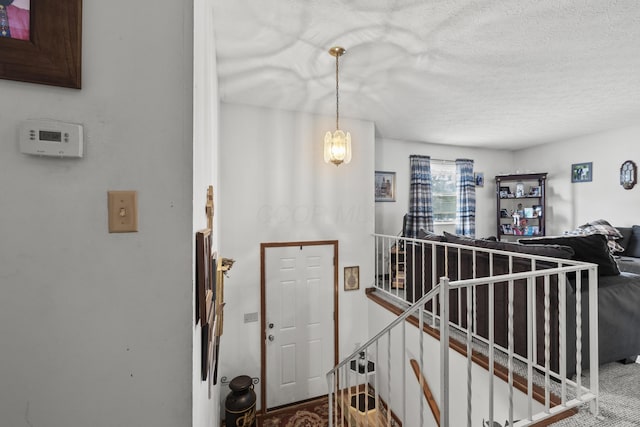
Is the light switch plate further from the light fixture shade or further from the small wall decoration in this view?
the small wall decoration

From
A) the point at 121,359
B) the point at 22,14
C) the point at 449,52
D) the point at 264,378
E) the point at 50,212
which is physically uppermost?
the point at 449,52

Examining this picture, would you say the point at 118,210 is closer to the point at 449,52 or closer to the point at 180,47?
the point at 180,47

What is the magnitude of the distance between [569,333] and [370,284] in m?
2.16

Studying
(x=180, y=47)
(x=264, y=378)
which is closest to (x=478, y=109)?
(x=180, y=47)

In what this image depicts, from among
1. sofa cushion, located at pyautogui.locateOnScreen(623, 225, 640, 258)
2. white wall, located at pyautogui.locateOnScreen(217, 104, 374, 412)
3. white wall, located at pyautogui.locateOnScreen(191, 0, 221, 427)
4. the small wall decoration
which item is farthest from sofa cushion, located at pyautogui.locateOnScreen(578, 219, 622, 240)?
white wall, located at pyautogui.locateOnScreen(191, 0, 221, 427)

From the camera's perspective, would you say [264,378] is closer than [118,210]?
No

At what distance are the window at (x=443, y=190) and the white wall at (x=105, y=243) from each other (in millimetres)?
4926

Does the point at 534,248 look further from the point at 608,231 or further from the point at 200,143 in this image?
the point at 608,231

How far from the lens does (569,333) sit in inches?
70.6

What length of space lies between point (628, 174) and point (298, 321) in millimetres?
5253

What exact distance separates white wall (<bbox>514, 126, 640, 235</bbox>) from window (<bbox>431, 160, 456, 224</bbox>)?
167cm

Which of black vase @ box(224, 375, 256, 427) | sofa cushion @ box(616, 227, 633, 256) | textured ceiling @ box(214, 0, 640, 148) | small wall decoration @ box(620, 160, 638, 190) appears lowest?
black vase @ box(224, 375, 256, 427)

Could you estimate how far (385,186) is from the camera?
4691 millimetres

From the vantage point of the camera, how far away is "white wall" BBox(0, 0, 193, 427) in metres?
0.79
